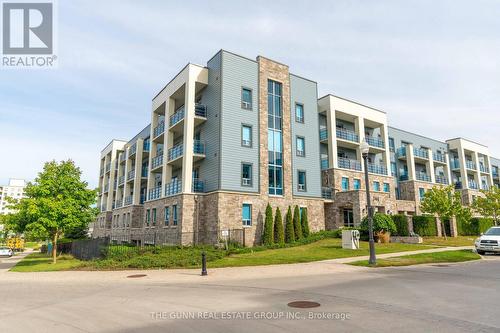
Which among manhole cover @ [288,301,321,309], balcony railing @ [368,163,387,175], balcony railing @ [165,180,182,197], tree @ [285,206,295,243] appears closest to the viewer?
manhole cover @ [288,301,321,309]

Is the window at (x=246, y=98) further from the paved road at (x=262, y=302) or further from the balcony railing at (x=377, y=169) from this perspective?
the paved road at (x=262, y=302)

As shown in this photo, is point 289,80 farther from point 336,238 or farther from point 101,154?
point 101,154

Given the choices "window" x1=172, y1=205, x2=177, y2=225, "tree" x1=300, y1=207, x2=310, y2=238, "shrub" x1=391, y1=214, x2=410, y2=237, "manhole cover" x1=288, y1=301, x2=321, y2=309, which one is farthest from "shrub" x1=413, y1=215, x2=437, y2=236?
"manhole cover" x1=288, y1=301, x2=321, y2=309

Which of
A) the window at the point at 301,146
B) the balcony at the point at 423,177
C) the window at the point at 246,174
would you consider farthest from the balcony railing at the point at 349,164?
the balcony at the point at 423,177

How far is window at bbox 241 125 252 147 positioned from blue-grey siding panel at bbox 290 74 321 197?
4.99m

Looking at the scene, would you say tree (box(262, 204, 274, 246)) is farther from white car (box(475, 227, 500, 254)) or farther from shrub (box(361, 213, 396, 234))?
white car (box(475, 227, 500, 254))

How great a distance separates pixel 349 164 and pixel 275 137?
11154 mm

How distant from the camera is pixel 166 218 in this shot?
97.4ft

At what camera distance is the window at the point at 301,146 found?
32.5m

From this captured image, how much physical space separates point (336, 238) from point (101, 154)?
4817cm

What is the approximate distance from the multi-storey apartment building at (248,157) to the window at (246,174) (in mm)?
88

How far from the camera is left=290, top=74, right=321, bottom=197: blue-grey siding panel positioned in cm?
3216

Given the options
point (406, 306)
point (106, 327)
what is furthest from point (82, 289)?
point (406, 306)

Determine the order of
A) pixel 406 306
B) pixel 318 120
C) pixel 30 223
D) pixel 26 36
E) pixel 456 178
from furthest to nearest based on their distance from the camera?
1. pixel 456 178
2. pixel 318 120
3. pixel 30 223
4. pixel 26 36
5. pixel 406 306
